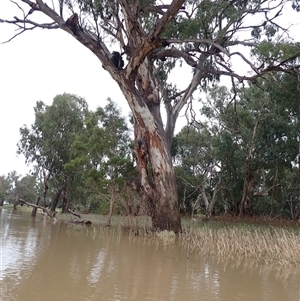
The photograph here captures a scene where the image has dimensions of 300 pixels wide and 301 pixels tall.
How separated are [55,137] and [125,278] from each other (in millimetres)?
21155

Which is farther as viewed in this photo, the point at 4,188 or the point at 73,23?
the point at 4,188

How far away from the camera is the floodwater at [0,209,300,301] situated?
3.33m

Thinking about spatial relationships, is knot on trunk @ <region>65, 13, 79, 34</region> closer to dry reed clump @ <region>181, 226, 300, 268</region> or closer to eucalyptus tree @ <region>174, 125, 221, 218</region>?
dry reed clump @ <region>181, 226, 300, 268</region>

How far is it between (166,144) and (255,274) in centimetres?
666

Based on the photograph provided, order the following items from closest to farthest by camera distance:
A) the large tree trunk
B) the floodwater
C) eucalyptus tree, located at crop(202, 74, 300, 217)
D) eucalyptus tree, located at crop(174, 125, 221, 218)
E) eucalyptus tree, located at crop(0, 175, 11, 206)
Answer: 1. the floodwater
2. the large tree trunk
3. eucalyptus tree, located at crop(202, 74, 300, 217)
4. eucalyptus tree, located at crop(174, 125, 221, 218)
5. eucalyptus tree, located at crop(0, 175, 11, 206)

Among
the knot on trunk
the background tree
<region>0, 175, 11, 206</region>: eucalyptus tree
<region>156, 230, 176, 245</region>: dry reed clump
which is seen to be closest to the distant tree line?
the background tree

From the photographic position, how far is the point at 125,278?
4.07m

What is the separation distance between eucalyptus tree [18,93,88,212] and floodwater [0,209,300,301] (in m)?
18.6

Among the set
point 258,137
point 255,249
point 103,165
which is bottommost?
point 255,249

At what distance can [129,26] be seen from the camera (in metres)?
12.0

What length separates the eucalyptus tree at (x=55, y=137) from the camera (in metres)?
24.2

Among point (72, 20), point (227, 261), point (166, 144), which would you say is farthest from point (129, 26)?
A: point (227, 261)

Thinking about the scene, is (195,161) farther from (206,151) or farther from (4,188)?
(4,188)

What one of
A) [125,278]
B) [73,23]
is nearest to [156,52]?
[73,23]
